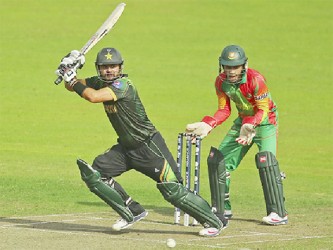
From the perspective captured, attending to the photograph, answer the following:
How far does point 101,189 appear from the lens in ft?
40.8

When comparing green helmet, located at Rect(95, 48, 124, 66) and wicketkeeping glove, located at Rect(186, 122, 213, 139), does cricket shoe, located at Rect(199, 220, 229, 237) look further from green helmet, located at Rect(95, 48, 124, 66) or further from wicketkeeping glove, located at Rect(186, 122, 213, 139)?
green helmet, located at Rect(95, 48, 124, 66)

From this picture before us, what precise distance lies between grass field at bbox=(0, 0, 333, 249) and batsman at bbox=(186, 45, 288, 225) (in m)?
0.42

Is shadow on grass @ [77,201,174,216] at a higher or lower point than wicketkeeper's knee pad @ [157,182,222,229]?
lower

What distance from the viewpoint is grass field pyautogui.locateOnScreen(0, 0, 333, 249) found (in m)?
13.0

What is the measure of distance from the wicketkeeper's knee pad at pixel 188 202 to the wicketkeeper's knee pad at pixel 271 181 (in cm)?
133

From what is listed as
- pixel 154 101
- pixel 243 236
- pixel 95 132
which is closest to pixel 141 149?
pixel 243 236

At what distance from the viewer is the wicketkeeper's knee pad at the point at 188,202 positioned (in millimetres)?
12281

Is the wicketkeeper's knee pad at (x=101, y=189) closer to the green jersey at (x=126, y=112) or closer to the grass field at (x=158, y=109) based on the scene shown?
the grass field at (x=158, y=109)

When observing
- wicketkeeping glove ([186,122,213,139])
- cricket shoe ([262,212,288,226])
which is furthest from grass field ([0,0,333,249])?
wicketkeeping glove ([186,122,213,139])

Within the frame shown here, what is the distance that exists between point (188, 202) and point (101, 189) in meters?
1.00

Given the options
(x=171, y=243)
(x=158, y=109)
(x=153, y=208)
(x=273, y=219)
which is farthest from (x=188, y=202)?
(x=158, y=109)

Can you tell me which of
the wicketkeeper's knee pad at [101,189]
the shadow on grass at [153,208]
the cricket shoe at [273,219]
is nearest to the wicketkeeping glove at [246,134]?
the cricket shoe at [273,219]

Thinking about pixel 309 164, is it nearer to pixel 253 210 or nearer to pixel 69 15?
pixel 253 210

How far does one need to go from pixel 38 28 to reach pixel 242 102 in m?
23.7
